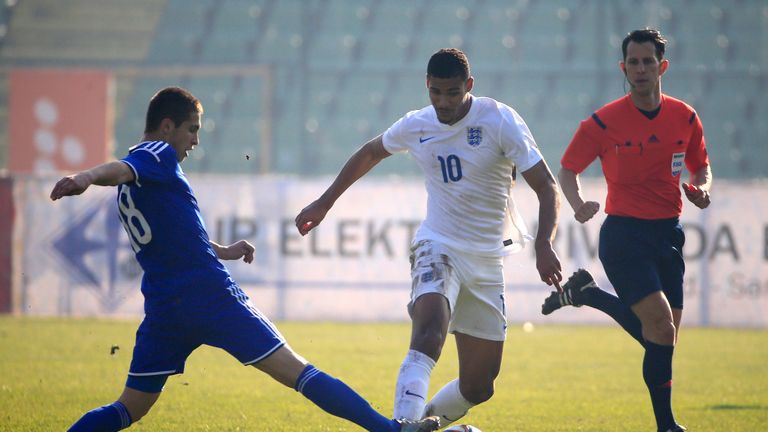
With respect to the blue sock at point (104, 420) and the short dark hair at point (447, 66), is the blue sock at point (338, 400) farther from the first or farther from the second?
the short dark hair at point (447, 66)

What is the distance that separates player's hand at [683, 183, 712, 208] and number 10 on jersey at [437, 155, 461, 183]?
1.30m

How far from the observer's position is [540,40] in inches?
1139

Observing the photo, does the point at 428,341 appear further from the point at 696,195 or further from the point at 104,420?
the point at 696,195

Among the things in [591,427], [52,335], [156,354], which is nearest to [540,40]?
[52,335]

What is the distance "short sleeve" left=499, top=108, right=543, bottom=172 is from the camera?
593 centimetres

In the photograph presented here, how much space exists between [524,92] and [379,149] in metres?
21.3

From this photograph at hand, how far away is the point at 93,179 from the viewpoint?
4.96 meters

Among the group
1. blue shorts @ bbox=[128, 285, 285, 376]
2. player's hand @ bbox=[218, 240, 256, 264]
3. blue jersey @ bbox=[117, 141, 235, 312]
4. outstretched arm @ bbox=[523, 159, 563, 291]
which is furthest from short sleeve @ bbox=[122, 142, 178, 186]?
outstretched arm @ bbox=[523, 159, 563, 291]

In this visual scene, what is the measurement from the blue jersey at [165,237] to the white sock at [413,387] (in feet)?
3.09

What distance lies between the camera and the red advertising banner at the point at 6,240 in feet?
55.2

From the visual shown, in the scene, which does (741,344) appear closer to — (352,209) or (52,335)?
(352,209)

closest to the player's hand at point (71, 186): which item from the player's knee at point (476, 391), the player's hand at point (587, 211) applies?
the player's knee at point (476, 391)

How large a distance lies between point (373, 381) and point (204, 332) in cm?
490

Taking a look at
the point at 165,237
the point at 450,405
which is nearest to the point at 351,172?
the point at 165,237
